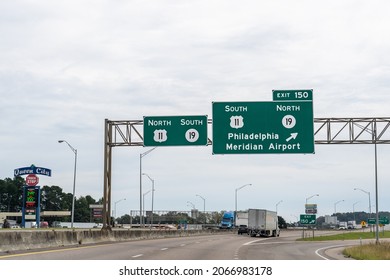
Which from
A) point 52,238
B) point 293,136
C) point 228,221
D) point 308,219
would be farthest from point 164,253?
point 228,221

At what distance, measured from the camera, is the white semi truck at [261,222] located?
7825 centimetres

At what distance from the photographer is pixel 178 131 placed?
40562 mm

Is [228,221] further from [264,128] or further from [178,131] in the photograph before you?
[264,128]

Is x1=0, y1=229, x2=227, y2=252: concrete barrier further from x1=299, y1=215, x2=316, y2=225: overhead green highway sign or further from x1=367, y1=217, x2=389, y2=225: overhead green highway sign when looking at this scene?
x1=367, y1=217, x2=389, y2=225: overhead green highway sign

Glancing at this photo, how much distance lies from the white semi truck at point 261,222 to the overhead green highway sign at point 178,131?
3894cm

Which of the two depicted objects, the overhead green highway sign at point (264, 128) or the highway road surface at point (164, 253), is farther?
the overhead green highway sign at point (264, 128)

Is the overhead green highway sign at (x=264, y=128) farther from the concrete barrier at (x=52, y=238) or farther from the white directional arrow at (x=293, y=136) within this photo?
→ the concrete barrier at (x=52, y=238)

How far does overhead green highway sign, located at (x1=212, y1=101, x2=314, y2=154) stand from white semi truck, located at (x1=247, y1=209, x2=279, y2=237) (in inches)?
1546

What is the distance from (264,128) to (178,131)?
18.4 feet

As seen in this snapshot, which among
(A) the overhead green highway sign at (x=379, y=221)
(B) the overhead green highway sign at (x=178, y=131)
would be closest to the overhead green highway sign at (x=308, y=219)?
(A) the overhead green highway sign at (x=379, y=221)

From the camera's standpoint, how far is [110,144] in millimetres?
43406

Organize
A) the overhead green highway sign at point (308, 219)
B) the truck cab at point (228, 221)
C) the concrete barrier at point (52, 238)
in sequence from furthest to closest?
the truck cab at point (228, 221), the overhead green highway sign at point (308, 219), the concrete barrier at point (52, 238)

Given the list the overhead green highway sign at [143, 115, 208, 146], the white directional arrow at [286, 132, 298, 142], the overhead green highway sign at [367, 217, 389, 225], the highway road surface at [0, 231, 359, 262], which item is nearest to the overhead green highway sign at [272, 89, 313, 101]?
the white directional arrow at [286, 132, 298, 142]
